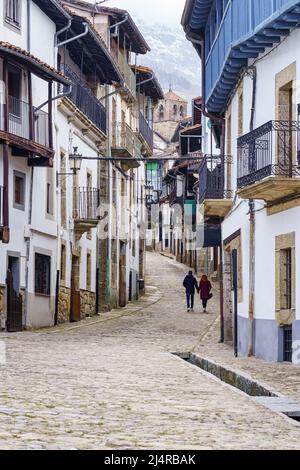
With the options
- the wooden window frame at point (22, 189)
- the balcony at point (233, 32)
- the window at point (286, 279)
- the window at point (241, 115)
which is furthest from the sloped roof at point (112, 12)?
the window at point (286, 279)

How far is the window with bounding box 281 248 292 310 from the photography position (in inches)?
749

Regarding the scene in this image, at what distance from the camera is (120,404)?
11953mm

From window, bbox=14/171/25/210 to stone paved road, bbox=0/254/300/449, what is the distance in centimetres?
698

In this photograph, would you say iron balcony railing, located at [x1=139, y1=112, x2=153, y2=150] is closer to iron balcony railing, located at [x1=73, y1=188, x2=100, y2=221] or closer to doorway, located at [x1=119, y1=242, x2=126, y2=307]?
doorway, located at [x1=119, y1=242, x2=126, y2=307]

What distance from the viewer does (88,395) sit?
1278cm

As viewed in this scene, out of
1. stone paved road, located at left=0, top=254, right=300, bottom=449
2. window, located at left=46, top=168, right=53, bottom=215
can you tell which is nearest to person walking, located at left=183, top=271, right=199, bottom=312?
window, located at left=46, top=168, right=53, bottom=215

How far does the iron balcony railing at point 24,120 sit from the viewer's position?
92.7 feet

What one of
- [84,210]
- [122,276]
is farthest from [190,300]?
[122,276]

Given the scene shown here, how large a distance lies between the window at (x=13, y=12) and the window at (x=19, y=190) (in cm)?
407

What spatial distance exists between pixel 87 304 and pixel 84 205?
11.9 ft

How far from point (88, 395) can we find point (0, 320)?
627 inches

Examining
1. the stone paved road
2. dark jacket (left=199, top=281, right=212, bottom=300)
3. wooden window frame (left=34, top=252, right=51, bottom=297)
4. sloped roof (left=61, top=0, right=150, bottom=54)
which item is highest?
sloped roof (left=61, top=0, right=150, bottom=54)

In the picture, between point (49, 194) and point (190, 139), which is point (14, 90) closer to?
point (49, 194)
